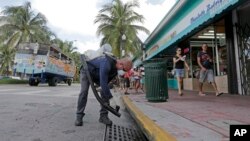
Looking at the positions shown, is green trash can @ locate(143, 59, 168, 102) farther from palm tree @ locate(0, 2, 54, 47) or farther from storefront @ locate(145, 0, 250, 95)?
palm tree @ locate(0, 2, 54, 47)

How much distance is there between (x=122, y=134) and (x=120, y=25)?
26407mm

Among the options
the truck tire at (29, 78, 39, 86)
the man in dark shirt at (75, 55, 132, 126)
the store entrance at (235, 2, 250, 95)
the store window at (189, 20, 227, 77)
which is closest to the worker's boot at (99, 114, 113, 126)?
the man in dark shirt at (75, 55, 132, 126)

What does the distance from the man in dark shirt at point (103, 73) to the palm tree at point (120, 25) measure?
24.9 metres

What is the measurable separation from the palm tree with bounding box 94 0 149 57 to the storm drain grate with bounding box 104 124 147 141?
83.2 ft

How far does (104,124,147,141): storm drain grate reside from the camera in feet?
15.2

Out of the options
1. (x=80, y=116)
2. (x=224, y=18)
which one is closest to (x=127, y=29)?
(x=224, y=18)

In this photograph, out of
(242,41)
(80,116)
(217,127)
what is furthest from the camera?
(242,41)

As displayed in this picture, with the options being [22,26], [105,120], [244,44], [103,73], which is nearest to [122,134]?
[105,120]

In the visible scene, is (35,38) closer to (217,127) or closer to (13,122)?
(13,122)

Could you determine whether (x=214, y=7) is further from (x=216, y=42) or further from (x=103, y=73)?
(x=216, y=42)

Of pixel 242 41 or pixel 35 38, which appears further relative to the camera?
pixel 35 38

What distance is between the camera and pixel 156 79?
845cm

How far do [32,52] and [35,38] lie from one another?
530 inches

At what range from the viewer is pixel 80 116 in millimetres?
5723
